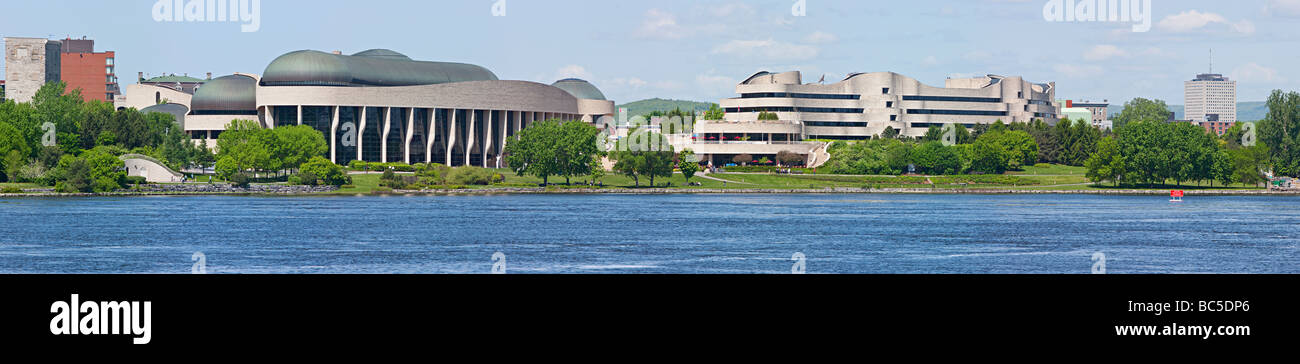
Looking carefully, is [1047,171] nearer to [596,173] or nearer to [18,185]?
[596,173]

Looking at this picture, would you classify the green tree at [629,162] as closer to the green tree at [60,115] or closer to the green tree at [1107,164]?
the green tree at [1107,164]

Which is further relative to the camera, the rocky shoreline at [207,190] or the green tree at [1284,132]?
the green tree at [1284,132]

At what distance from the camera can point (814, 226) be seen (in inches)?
3903

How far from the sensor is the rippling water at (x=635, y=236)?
66688 millimetres

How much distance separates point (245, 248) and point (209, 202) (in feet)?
203

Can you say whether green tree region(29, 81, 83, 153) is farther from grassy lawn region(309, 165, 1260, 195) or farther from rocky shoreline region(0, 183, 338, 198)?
grassy lawn region(309, 165, 1260, 195)

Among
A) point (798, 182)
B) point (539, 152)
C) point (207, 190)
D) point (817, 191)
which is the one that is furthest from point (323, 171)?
point (798, 182)

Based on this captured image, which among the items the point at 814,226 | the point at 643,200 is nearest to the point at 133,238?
the point at 814,226

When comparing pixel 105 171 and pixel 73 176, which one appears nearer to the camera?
pixel 73 176

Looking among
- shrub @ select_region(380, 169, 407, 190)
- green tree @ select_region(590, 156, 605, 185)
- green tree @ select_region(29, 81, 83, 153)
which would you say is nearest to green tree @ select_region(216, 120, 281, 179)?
shrub @ select_region(380, 169, 407, 190)

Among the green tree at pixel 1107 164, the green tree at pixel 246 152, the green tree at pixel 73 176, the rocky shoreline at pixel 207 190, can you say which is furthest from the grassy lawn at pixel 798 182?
the green tree at pixel 73 176

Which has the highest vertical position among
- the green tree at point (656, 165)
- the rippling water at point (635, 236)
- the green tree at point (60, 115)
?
the green tree at point (60, 115)

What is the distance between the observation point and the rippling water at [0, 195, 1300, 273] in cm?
6669

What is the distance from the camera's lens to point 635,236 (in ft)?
→ 284
